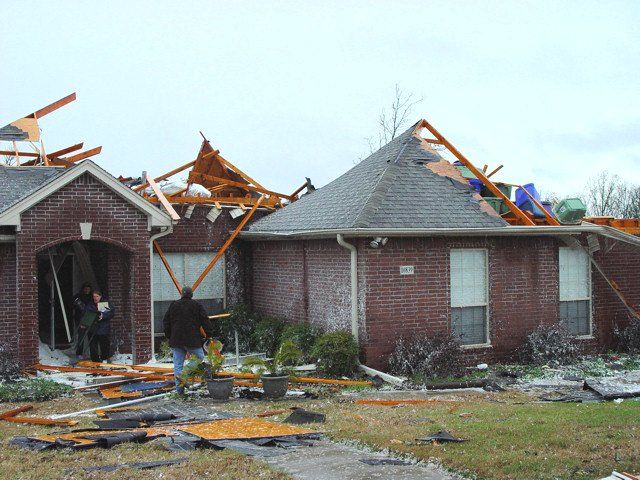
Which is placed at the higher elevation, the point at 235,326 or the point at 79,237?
the point at 79,237

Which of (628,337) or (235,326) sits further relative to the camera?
(235,326)

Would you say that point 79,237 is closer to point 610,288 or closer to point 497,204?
point 497,204

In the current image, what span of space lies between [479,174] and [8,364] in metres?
10.3

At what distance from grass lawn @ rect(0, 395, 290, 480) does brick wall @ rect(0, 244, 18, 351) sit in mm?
6695

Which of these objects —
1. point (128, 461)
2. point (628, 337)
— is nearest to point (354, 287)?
point (628, 337)

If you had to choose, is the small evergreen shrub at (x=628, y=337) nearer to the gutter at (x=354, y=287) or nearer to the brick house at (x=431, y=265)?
the brick house at (x=431, y=265)

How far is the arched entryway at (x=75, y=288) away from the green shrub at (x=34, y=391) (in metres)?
3.65

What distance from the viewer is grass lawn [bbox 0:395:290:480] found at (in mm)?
8000

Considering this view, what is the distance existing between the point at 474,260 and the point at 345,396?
4.77 m

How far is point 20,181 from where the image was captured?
1836 centimetres

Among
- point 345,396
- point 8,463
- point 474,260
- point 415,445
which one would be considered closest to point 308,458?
point 415,445

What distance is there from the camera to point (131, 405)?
1280 centimetres

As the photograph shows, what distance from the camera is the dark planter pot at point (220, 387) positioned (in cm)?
1304

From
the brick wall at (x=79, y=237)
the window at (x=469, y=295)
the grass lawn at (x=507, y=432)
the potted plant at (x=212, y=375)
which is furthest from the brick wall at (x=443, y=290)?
the brick wall at (x=79, y=237)
